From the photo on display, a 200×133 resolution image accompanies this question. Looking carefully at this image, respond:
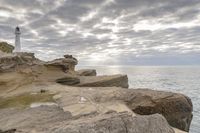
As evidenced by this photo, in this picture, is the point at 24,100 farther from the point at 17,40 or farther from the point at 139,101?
the point at 17,40

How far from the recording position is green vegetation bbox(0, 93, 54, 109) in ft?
48.1

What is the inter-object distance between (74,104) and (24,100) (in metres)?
3.32

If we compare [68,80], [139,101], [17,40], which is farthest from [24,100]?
[17,40]

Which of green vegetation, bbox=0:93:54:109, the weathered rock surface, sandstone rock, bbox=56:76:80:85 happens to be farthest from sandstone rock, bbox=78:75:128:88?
the weathered rock surface

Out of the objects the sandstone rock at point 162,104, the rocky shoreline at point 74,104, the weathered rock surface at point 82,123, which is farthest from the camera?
the sandstone rock at point 162,104

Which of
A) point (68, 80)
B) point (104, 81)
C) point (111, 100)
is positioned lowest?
point (111, 100)

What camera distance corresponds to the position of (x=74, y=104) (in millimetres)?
13500

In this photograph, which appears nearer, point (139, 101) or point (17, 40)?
point (139, 101)

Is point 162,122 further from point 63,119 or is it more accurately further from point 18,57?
point 18,57

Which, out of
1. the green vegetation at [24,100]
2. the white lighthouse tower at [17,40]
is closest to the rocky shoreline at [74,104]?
the green vegetation at [24,100]

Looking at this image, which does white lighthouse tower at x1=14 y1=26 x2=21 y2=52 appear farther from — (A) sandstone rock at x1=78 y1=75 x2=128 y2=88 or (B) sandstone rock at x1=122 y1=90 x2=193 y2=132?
(B) sandstone rock at x1=122 y1=90 x2=193 y2=132

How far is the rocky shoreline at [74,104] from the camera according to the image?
995 cm

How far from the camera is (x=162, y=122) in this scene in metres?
10.6

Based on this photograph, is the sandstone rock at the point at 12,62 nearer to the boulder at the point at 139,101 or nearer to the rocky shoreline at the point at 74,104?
the rocky shoreline at the point at 74,104
